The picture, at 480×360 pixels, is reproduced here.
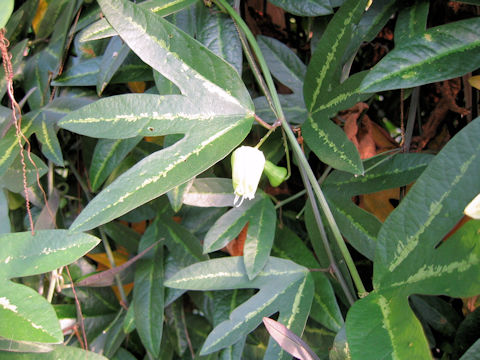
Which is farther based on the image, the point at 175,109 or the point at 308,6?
the point at 308,6

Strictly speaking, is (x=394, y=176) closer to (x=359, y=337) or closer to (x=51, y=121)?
(x=359, y=337)

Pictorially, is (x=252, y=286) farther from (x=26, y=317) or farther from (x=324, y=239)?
(x=26, y=317)

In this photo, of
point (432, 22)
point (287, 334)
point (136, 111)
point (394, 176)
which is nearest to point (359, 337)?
point (287, 334)

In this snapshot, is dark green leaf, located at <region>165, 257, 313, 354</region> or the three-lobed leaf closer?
the three-lobed leaf

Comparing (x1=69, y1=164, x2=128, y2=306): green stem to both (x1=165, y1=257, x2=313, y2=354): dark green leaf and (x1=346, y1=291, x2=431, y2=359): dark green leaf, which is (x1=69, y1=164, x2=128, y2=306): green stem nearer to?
(x1=165, y1=257, x2=313, y2=354): dark green leaf

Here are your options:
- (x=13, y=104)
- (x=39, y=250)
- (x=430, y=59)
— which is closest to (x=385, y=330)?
(x=430, y=59)

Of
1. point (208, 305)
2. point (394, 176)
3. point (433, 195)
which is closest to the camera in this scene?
point (433, 195)

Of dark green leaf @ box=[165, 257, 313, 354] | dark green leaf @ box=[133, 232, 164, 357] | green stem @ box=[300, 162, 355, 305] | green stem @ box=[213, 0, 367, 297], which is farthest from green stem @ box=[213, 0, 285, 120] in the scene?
dark green leaf @ box=[133, 232, 164, 357]

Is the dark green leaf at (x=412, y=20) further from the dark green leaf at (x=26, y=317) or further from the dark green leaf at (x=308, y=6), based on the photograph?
the dark green leaf at (x=26, y=317)

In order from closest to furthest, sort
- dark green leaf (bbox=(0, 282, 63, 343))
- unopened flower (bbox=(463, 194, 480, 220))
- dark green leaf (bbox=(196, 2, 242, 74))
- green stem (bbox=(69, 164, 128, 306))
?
unopened flower (bbox=(463, 194, 480, 220))
dark green leaf (bbox=(0, 282, 63, 343))
dark green leaf (bbox=(196, 2, 242, 74))
green stem (bbox=(69, 164, 128, 306))
